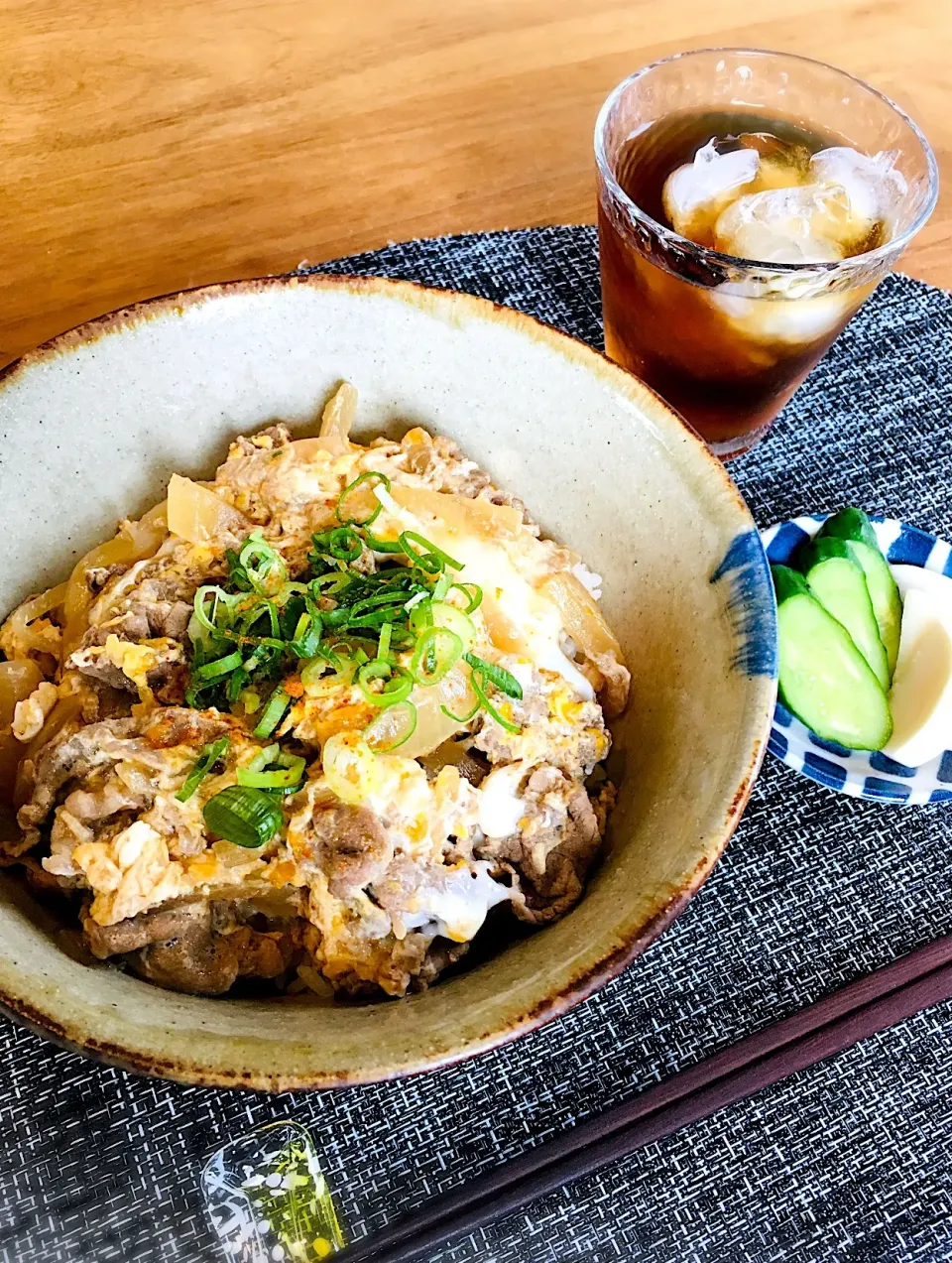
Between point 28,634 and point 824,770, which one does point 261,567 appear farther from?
point 824,770

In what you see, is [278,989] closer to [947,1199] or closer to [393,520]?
[393,520]

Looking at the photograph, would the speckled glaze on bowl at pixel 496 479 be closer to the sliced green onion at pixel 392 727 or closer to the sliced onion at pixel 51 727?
the sliced onion at pixel 51 727

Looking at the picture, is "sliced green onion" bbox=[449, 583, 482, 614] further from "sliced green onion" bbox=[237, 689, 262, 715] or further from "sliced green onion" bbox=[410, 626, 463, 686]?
"sliced green onion" bbox=[237, 689, 262, 715]

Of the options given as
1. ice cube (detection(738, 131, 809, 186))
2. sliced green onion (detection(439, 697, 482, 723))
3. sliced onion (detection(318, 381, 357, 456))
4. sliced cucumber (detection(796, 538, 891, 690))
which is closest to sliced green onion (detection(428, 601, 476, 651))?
sliced green onion (detection(439, 697, 482, 723))

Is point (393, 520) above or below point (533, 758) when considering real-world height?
above

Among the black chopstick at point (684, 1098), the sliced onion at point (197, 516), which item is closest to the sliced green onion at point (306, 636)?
the sliced onion at point (197, 516)

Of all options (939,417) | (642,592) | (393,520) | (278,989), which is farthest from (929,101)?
(278,989)
